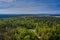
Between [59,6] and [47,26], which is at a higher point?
[59,6]

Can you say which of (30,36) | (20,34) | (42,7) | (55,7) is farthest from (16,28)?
(55,7)

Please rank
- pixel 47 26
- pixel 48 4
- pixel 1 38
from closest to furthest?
pixel 1 38 → pixel 47 26 → pixel 48 4

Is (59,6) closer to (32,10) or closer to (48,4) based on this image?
(48,4)

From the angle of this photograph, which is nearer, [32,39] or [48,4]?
[32,39]

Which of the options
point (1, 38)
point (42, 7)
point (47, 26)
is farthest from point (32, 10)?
point (1, 38)

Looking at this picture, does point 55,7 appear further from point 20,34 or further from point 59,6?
point 20,34

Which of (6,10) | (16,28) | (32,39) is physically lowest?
(32,39)

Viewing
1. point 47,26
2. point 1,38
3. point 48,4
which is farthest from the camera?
point 48,4
